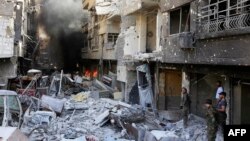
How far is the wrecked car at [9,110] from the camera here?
12227 millimetres

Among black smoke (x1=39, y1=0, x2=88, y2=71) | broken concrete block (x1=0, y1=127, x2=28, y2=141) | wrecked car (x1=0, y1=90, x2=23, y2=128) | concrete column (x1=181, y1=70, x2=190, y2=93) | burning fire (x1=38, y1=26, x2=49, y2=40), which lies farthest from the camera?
burning fire (x1=38, y1=26, x2=49, y2=40)

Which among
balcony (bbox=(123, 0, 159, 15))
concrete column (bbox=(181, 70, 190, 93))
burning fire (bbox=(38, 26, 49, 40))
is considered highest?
burning fire (bbox=(38, 26, 49, 40))

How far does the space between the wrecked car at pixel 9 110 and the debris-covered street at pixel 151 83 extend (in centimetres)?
3

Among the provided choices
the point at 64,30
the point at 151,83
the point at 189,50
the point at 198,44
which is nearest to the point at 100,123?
the point at 151,83

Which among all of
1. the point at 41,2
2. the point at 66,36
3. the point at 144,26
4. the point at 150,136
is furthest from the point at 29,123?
the point at 41,2

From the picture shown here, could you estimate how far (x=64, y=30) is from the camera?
4994cm

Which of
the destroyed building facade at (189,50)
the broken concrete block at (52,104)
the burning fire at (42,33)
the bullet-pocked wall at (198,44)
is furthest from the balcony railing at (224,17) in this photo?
the burning fire at (42,33)

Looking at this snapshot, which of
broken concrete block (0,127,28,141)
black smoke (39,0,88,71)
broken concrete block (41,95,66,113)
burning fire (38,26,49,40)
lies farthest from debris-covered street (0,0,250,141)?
burning fire (38,26,49,40)

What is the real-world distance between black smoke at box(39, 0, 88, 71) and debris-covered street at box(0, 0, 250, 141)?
1278cm

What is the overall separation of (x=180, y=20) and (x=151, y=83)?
207 inches

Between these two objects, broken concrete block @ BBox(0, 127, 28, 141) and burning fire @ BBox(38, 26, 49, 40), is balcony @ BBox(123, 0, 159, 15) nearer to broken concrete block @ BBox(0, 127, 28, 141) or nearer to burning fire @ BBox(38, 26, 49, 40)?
broken concrete block @ BBox(0, 127, 28, 141)

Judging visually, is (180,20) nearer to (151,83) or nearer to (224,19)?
(224,19)

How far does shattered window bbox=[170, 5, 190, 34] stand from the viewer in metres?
15.2

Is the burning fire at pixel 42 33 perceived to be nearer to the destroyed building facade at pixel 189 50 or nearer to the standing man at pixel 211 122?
the destroyed building facade at pixel 189 50
